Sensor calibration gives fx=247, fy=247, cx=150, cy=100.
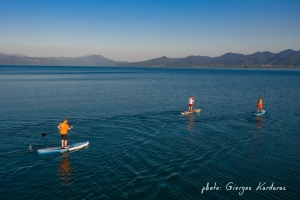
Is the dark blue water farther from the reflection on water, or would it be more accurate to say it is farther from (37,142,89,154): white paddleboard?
(37,142,89,154): white paddleboard

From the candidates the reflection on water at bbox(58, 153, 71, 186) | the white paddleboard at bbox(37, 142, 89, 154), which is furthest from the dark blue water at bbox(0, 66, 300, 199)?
the white paddleboard at bbox(37, 142, 89, 154)

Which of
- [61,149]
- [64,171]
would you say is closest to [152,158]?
[64,171]

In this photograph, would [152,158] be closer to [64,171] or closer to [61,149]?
[64,171]

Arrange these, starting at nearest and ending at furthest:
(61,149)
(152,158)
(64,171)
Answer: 1. (64,171)
2. (152,158)
3. (61,149)

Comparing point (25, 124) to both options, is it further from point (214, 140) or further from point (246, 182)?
point (246, 182)

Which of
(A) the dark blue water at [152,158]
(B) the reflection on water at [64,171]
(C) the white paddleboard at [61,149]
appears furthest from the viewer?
(C) the white paddleboard at [61,149]

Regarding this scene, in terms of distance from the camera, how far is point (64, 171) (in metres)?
17.6

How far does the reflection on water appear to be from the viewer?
52.6ft

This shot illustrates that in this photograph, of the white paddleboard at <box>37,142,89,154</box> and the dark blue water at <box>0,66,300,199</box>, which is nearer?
the dark blue water at <box>0,66,300,199</box>

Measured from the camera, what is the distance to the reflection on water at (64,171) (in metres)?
16.0

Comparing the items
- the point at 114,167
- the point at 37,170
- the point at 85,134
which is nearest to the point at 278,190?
the point at 114,167

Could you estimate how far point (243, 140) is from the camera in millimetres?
24750

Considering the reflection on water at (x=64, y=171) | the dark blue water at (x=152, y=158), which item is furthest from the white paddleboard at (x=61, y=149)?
the reflection on water at (x=64, y=171)

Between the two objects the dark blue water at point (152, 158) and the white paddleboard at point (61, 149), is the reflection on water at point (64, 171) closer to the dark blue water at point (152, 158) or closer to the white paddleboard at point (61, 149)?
the dark blue water at point (152, 158)
